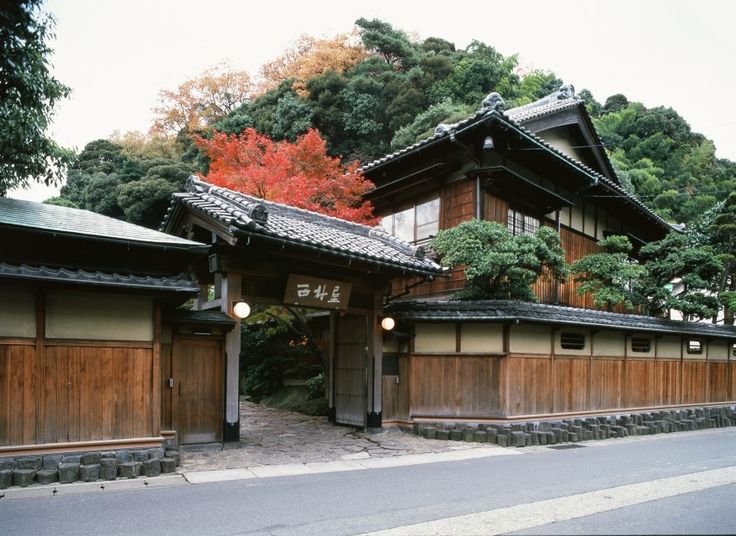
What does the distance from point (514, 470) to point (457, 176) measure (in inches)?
416

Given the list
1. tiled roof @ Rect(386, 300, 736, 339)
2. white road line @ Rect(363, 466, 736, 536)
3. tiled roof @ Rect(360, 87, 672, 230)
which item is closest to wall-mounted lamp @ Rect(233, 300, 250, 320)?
tiled roof @ Rect(386, 300, 736, 339)

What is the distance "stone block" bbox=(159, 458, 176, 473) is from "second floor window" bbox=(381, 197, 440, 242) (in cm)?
1165

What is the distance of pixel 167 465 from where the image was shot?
1027 cm

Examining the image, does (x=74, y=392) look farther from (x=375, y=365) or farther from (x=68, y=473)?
(x=375, y=365)

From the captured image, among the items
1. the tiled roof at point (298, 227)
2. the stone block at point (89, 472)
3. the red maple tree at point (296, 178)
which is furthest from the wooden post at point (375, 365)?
the stone block at point (89, 472)

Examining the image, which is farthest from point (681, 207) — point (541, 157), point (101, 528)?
point (101, 528)

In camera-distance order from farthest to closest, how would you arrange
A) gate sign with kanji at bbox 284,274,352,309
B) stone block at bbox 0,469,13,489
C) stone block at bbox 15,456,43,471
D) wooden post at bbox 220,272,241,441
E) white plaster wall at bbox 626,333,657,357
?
white plaster wall at bbox 626,333,657,357
gate sign with kanji at bbox 284,274,352,309
wooden post at bbox 220,272,241,441
stone block at bbox 15,456,43,471
stone block at bbox 0,469,13,489

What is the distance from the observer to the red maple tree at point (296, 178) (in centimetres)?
1942

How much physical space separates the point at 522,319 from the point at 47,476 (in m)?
11.3

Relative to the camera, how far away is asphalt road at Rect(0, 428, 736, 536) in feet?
23.0

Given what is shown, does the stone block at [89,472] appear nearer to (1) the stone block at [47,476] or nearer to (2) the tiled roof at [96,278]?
(1) the stone block at [47,476]

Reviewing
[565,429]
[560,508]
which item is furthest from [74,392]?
[565,429]

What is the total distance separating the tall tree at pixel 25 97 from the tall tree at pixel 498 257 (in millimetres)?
10923

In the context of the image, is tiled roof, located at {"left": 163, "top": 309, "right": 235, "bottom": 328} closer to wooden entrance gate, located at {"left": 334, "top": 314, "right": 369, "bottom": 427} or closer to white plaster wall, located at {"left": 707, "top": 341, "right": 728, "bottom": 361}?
wooden entrance gate, located at {"left": 334, "top": 314, "right": 369, "bottom": 427}
